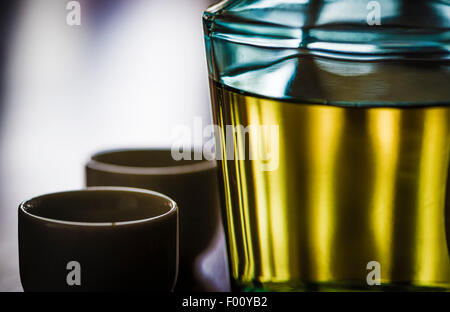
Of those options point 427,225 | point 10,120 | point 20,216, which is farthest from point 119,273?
point 10,120

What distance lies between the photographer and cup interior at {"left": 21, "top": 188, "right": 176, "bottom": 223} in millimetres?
398

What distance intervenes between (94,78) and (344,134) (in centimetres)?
82

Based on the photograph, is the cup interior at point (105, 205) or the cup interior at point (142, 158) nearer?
the cup interior at point (105, 205)

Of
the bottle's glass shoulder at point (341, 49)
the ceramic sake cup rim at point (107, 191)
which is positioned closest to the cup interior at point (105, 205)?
the ceramic sake cup rim at point (107, 191)

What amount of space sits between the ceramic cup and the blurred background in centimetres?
36

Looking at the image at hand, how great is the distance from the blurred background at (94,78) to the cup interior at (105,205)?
1.00 feet

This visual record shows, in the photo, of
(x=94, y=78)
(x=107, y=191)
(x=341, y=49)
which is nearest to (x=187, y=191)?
(x=107, y=191)

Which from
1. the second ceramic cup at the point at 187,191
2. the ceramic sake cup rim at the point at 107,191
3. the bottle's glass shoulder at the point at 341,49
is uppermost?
the bottle's glass shoulder at the point at 341,49

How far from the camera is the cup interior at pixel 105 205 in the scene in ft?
1.31

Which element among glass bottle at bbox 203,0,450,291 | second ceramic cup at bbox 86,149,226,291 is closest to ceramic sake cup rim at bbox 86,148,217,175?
second ceramic cup at bbox 86,149,226,291

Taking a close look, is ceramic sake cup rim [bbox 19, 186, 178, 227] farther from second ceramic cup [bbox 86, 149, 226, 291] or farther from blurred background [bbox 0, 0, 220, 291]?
blurred background [bbox 0, 0, 220, 291]

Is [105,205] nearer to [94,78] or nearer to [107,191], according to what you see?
[107,191]

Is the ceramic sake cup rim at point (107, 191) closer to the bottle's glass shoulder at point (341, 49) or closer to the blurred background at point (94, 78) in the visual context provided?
the bottle's glass shoulder at point (341, 49)

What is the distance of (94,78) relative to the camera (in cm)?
109
